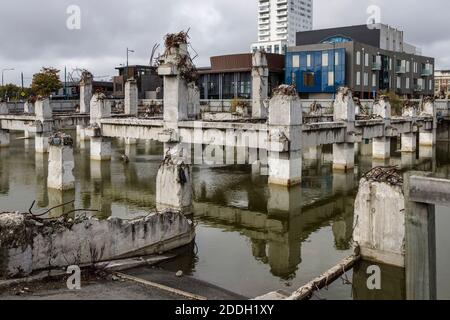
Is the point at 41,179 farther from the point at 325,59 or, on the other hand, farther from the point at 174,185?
the point at 325,59

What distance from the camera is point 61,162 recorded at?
2186cm

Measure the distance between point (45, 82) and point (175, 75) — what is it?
54.3 meters

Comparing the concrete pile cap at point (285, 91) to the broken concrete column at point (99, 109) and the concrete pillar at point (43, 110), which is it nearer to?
the broken concrete column at point (99, 109)

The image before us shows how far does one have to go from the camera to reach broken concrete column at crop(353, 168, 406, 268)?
11.9 metres

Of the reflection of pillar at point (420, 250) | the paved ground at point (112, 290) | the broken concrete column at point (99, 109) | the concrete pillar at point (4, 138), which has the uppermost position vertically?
the broken concrete column at point (99, 109)

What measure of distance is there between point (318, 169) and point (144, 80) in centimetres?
4577

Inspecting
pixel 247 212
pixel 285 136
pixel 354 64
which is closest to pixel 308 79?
pixel 354 64

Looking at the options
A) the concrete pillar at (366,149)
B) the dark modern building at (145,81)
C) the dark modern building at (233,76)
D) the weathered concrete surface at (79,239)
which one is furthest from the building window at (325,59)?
the weathered concrete surface at (79,239)

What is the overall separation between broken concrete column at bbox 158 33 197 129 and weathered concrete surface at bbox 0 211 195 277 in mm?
12138

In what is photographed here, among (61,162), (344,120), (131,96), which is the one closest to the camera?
(61,162)

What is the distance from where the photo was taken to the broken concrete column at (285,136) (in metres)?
22.0

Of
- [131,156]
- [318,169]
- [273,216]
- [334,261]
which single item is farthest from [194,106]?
[334,261]

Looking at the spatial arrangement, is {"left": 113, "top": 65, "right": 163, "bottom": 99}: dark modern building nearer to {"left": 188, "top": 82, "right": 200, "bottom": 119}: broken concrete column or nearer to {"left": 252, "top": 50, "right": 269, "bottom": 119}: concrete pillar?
{"left": 188, "top": 82, "right": 200, "bottom": 119}: broken concrete column

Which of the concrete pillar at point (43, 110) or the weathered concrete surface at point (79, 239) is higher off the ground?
the concrete pillar at point (43, 110)
